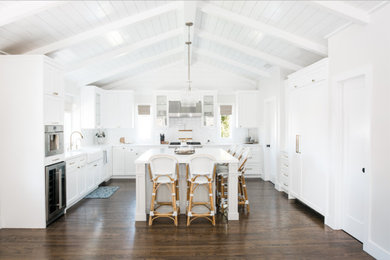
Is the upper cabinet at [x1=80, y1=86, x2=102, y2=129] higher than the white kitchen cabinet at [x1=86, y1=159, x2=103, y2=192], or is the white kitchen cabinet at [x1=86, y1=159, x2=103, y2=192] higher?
the upper cabinet at [x1=80, y1=86, x2=102, y2=129]

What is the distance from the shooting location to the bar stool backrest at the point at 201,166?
12.3 feet

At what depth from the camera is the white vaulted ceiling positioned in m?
3.25

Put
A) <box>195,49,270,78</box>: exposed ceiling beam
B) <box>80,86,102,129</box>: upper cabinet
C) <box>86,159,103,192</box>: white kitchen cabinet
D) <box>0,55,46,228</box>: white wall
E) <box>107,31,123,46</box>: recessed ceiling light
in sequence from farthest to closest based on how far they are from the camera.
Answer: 1. <box>195,49,270,78</box>: exposed ceiling beam
2. <box>80,86,102,129</box>: upper cabinet
3. <box>86,159,103,192</box>: white kitchen cabinet
4. <box>107,31,123,46</box>: recessed ceiling light
5. <box>0,55,46,228</box>: white wall

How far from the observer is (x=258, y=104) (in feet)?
24.3

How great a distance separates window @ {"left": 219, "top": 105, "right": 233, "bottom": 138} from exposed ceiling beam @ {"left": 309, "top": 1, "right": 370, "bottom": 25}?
4915 mm

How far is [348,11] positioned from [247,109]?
4541 mm

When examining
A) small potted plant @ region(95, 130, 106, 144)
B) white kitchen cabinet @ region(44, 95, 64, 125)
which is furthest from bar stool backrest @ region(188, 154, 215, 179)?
small potted plant @ region(95, 130, 106, 144)

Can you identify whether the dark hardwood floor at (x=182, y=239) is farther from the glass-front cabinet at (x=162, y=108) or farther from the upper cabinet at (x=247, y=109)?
the glass-front cabinet at (x=162, y=108)

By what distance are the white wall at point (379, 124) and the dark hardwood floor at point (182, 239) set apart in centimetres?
35

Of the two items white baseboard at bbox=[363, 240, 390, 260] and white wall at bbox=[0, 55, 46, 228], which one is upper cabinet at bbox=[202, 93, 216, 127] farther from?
white baseboard at bbox=[363, 240, 390, 260]

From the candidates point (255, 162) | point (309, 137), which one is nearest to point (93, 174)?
point (255, 162)

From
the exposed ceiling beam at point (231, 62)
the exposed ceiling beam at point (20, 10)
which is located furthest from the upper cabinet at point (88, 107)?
the exposed ceiling beam at point (20, 10)

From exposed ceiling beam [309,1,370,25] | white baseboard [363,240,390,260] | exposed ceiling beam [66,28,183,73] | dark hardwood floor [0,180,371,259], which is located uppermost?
exposed ceiling beam [66,28,183,73]

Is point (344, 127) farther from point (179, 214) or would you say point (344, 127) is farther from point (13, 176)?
point (13, 176)
